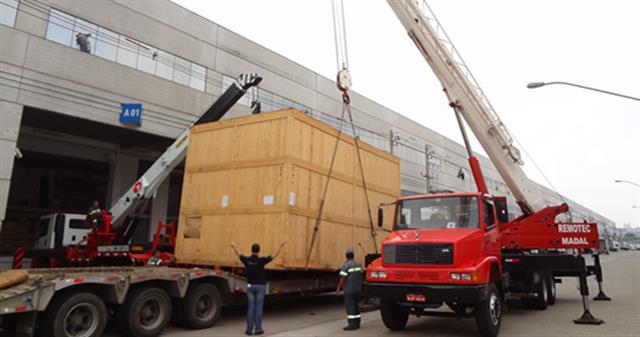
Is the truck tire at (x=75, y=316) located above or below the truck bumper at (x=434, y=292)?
below

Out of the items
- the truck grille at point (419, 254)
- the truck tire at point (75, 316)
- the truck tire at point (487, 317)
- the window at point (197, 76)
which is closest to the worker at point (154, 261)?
the truck tire at point (75, 316)

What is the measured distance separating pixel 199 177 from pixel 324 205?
10.1 feet

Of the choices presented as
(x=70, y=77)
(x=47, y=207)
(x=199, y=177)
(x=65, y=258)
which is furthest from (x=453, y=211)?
(x=47, y=207)

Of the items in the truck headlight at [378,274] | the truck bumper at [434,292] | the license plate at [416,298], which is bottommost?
the license plate at [416,298]

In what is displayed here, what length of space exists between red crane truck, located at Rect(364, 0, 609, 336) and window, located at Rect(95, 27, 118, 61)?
10915 millimetres

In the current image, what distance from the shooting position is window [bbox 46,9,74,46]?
14.8 m

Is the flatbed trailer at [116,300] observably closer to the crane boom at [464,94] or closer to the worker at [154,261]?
the worker at [154,261]

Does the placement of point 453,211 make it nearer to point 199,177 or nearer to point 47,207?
point 199,177

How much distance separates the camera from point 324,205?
32.7 ft

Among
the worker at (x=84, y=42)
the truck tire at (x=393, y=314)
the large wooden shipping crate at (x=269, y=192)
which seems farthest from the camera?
the worker at (x=84, y=42)

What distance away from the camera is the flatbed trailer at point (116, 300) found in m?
6.10

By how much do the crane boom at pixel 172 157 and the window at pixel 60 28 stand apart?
6.42m

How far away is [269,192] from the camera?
29.6 feet

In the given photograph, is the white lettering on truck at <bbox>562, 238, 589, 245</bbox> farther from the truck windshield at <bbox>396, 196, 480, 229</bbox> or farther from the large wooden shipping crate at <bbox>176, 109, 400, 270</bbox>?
the large wooden shipping crate at <bbox>176, 109, 400, 270</bbox>
